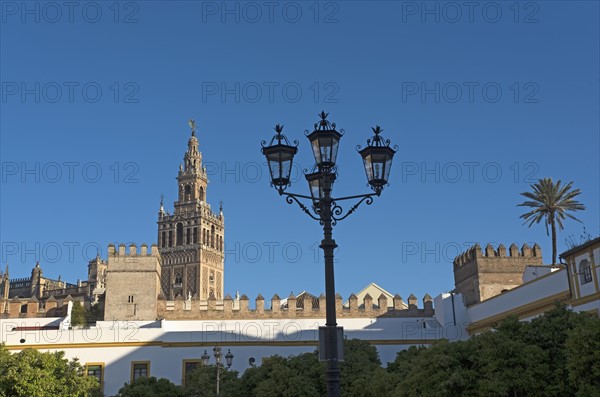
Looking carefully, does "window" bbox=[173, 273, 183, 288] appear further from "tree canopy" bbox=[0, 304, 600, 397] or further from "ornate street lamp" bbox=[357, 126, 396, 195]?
"ornate street lamp" bbox=[357, 126, 396, 195]

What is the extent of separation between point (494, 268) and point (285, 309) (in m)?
11.8

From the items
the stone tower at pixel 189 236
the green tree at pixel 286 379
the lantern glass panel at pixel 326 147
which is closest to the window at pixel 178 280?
the stone tower at pixel 189 236

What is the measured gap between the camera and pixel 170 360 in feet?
104

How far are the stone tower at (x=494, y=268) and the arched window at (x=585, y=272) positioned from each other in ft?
49.7

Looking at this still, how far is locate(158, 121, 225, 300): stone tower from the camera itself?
263 feet

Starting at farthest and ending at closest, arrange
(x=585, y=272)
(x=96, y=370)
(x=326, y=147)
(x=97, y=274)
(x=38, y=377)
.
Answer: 1. (x=97, y=274)
2. (x=96, y=370)
3. (x=585, y=272)
4. (x=38, y=377)
5. (x=326, y=147)

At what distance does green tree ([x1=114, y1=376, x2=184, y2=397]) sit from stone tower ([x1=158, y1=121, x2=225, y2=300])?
54.3m

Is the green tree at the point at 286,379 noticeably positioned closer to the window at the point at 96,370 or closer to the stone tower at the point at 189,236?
the window at the point at 96,370

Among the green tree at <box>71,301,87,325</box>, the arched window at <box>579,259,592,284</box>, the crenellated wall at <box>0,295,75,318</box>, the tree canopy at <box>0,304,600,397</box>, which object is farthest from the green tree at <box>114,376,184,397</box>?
the crenellated wall at <box>0,295,75,318</box>

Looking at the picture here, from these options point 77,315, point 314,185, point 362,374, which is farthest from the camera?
point 77,315

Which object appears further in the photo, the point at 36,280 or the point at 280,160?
the point at 36,280

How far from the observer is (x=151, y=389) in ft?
79.5

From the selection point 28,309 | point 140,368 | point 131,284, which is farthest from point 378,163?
point 28,309

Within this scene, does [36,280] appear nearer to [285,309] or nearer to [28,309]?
[28,309]
